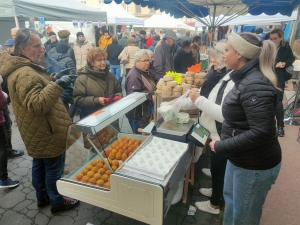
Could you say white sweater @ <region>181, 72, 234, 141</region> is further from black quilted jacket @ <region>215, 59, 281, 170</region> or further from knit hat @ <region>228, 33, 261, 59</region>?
knit hat @ <region>228, 33, 261, 59</region>

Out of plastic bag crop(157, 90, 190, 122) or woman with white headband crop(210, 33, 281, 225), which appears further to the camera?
plastic bag crop(157, 90, 190, 122)

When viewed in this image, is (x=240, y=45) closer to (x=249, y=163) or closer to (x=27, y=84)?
(x=249, y=163)

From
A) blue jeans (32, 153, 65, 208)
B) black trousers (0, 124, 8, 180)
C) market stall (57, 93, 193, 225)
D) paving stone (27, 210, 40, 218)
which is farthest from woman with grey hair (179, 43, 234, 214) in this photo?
black trousers (0, 124, 8, 180)

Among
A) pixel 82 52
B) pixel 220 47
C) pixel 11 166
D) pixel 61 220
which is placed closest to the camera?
pixel 220 47

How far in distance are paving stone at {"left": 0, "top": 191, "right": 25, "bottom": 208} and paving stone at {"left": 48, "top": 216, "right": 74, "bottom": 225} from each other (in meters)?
0.62

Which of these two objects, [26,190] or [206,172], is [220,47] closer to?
[206,172]

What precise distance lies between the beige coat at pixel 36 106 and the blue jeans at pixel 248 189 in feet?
5.17

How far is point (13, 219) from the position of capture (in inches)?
95.7

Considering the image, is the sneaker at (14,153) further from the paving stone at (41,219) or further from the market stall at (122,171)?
the market stall at (122,171)

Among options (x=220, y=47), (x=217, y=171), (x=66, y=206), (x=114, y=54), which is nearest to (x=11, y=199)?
(x=66, y=206)

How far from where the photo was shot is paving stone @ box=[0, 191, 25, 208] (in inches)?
104

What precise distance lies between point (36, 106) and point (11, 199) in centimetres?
165

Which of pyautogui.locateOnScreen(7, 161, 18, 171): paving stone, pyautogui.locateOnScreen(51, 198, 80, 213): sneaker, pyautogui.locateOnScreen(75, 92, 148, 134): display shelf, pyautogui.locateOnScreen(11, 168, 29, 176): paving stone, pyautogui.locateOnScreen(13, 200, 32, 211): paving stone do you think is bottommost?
pyautogui.locateOnScreen(7, 161, 18, 171): paving stone

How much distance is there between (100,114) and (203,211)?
168 cm
